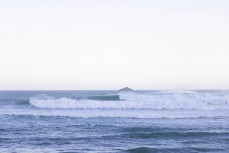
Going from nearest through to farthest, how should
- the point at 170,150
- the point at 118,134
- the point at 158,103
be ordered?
the point at 170,150
the point at 118,134
the point at 158,103

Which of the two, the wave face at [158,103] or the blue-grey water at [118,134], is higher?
the wave face at [158,103]

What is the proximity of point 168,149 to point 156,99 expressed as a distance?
30.5m

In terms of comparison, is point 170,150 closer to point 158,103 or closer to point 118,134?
point 118,134

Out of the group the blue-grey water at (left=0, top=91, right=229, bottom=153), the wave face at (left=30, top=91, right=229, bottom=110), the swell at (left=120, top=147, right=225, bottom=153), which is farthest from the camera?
the wave face at (left=30, top=91, right=229, bottom=110)

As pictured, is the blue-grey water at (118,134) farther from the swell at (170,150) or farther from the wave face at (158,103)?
the wave face at (158,103)

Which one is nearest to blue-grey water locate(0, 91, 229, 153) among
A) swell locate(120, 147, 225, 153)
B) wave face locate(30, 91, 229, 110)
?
swell locate(120, 147, 225, 153)

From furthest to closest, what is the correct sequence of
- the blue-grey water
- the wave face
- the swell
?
the wave face
the blue-grey water
the swell

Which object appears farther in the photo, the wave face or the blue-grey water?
the wave face

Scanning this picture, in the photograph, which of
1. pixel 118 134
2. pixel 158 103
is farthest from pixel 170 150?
pixel 158 103

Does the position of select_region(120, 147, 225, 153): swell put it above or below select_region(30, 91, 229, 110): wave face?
below

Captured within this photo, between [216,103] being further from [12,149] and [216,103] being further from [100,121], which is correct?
[12,149]

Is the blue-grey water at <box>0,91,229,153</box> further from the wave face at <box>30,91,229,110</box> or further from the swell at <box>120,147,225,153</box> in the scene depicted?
the wave face at <box>30,91,229,110</box>

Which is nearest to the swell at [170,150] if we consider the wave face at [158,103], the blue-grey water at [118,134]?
the blue-grey water at [118,134]

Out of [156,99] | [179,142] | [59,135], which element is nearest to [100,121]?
[59,135]
